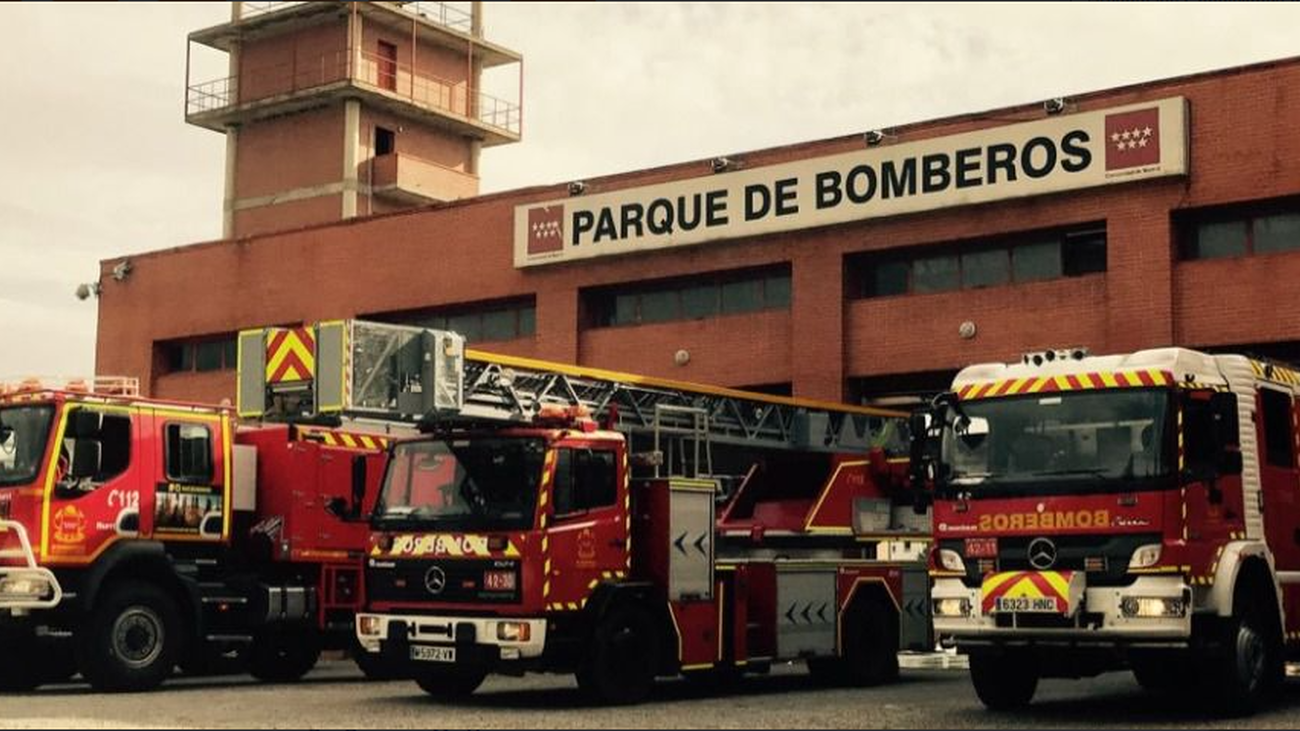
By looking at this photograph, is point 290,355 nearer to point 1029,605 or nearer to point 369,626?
point 369,626

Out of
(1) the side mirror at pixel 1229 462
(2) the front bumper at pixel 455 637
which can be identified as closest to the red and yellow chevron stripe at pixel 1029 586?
(1) the side mirror at pixel 1229 462

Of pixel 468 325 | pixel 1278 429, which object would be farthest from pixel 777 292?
pixel 1278 429

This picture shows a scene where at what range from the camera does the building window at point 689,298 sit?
30.6 m

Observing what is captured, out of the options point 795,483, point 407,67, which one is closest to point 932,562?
point 795,483

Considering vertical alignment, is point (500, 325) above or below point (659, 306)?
below

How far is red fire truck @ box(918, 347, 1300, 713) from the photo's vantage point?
13250 millimetres

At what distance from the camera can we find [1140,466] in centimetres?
1335

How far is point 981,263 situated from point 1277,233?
15.8ft

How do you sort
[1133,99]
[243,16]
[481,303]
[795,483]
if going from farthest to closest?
[243,16] → [481,303] → [1133,99] → [795,483]

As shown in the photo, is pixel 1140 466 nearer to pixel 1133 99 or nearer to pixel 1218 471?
pixel 1218 471

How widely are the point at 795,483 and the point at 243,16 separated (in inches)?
1303

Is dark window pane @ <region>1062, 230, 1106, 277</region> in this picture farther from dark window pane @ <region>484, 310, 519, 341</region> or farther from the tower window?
the tower window

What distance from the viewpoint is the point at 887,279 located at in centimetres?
2933

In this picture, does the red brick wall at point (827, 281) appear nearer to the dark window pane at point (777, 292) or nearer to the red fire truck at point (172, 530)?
the dark window pane at point (777, 292)
